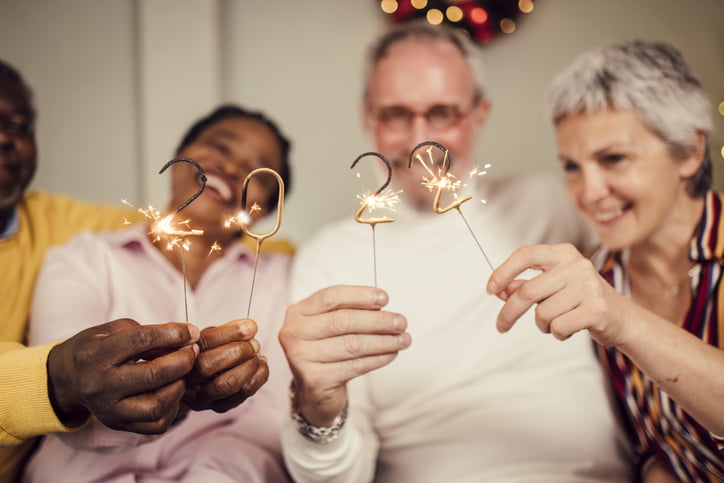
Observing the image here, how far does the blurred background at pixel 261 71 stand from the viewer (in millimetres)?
1338

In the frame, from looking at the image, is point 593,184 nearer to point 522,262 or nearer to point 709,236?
point 709,236

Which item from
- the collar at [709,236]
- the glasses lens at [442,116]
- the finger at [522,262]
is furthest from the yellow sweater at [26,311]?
the collar at [709,236]

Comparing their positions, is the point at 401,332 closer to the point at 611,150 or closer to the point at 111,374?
the point at 111,374

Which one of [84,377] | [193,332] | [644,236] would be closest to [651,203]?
[644,236]

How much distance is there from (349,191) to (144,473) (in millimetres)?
890

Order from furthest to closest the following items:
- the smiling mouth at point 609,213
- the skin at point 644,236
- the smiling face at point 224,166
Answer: the smiling face at point 224,166 < the smiling mouth at point 609,213 < the skin at point 644,236

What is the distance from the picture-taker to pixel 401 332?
81 centimetres

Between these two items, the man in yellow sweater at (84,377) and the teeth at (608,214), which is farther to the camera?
the teeth at (608,214)

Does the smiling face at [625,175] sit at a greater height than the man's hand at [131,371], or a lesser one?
greater

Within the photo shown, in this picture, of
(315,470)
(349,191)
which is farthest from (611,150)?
(315,470)

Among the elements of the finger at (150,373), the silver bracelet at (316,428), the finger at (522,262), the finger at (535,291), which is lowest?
the silver bracelet at (316,428)

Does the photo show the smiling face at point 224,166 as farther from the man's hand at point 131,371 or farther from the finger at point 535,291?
the finger at point 535,291

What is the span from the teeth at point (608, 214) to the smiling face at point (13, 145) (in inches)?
49.1

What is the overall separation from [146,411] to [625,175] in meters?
0.94
